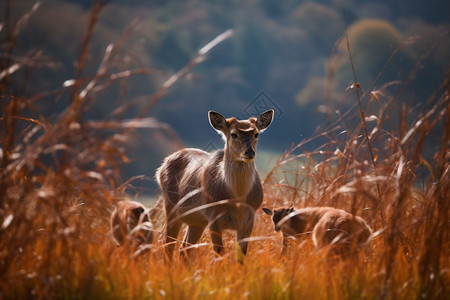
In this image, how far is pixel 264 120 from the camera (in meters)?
5.60

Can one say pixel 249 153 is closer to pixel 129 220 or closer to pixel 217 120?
pixel 217 120

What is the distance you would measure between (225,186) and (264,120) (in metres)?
0.85

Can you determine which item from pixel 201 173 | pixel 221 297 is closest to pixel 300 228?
pixel 201 173

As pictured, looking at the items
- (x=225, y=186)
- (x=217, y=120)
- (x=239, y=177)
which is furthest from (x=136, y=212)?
(x=217, y=120)

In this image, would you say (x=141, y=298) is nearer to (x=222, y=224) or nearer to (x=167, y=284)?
(x=167, y=284)

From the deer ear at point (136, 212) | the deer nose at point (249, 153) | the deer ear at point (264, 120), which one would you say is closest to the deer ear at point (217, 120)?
the deer ear at point (264, 120)

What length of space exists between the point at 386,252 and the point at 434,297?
0.51 m

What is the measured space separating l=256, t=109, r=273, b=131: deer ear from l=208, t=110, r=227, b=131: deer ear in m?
0.36

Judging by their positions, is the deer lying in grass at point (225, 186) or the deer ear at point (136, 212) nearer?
the deer ear at point (136, 212)

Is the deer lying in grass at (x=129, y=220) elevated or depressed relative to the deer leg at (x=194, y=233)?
elevated

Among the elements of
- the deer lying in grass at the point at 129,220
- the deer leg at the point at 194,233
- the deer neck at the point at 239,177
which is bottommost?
the deer leg at the point at 194,233

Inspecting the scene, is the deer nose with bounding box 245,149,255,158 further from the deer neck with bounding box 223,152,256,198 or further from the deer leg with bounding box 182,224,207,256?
the deer leg with bounding box 182,224,207,256

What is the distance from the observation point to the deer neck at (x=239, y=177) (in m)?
5.21

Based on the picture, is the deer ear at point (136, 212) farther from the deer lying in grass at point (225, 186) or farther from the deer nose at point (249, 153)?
the deer nose at point (249, 153)
